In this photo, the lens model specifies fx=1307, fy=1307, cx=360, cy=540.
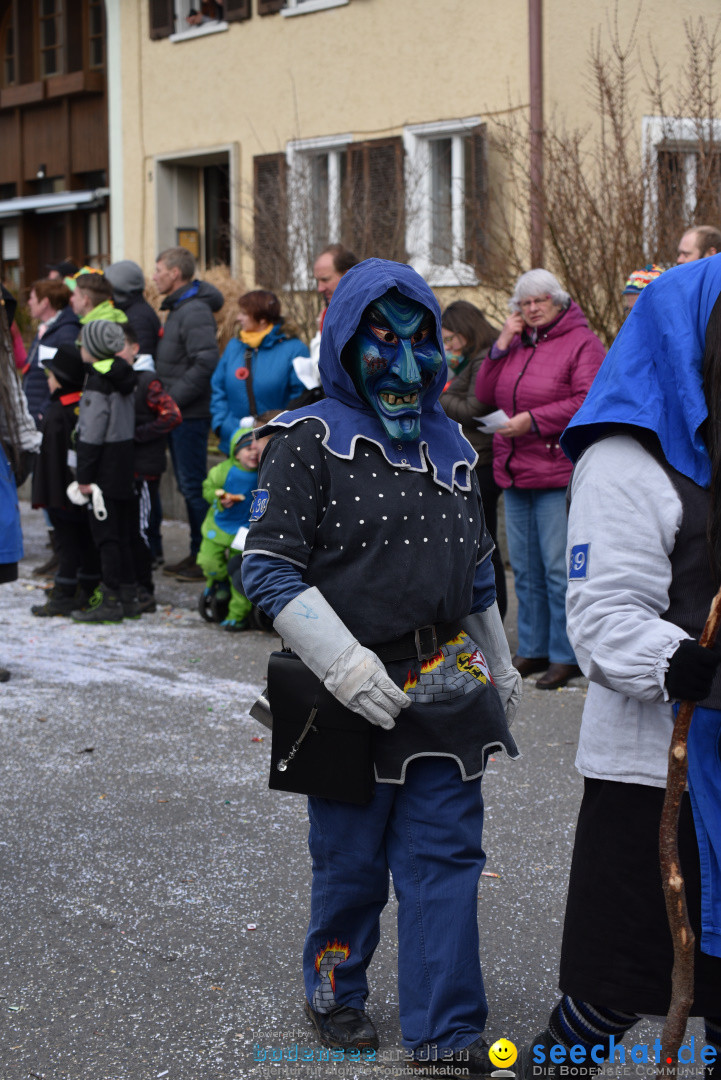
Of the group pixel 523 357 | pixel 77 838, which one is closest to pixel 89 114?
pixel 523 357

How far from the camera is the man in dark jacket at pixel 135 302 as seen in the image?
381 inches

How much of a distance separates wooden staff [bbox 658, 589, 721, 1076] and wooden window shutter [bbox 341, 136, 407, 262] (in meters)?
12.6

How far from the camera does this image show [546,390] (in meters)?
6.46

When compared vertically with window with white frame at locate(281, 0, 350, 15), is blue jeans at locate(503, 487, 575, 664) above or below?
below

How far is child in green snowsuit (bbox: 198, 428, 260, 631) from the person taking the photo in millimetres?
7746

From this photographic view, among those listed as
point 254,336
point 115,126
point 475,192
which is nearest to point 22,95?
point 115,126

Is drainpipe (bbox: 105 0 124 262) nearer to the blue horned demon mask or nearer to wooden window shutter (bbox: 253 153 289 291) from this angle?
wooden window shutter (bbox: 253 153 289 291)

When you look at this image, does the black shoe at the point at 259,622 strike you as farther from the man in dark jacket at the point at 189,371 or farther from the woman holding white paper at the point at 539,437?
the woman holding white paper at the point at 539,437

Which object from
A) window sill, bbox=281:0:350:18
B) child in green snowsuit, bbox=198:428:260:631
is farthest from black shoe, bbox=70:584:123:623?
window sill, bbox=281:0:350:18

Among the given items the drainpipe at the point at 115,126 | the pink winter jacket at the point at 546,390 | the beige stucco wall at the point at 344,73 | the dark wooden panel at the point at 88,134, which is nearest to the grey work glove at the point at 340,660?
the pink winter jacket at the point at 546,390

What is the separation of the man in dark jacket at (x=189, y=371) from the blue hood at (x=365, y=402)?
6.35 metres

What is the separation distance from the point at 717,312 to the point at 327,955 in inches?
70.2

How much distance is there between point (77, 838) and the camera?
4.61 metres

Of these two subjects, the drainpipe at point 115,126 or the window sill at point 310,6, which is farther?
the drainpipe at point 115,126
